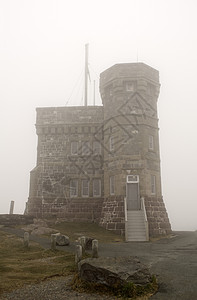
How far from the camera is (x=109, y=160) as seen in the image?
24891mm

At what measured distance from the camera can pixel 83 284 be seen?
818 centimetres

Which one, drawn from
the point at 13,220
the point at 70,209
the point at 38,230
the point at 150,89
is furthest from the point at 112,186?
the point at 150,89

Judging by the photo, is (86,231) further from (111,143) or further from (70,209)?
(111,143)

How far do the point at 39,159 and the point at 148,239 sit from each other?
1401cm

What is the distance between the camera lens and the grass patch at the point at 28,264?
9023 mm

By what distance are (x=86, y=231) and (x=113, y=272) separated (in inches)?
560

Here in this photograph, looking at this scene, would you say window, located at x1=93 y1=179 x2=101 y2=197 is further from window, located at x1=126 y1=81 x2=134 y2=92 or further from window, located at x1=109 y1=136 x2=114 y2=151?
window, located at x1=126 y1=81 x2=134 y2=92

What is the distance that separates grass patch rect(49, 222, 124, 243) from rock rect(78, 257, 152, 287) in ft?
32.1

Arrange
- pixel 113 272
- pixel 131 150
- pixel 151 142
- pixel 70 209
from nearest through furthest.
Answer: pixel 113 272
pixel 131 150
pixel 151 142
pixel 70 209

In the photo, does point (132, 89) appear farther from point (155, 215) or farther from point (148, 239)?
point (148, 239)

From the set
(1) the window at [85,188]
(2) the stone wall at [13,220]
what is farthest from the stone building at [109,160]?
(2) the stone wall at [13,220]

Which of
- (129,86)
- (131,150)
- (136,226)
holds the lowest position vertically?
(136,226)

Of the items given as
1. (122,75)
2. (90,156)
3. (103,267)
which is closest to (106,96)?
(122,75)

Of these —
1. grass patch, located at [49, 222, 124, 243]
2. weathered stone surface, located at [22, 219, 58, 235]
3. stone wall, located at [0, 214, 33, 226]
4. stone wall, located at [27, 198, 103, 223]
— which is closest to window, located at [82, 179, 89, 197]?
stone wall, located at [27, 198, 103, 223]
